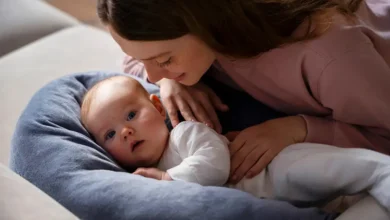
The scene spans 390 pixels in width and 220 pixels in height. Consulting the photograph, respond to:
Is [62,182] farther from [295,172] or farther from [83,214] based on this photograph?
[295,172]

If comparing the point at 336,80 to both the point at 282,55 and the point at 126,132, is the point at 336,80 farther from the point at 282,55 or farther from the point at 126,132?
the point at 126,132

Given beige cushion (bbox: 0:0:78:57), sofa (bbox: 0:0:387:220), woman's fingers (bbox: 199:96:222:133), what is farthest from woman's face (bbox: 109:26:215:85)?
beige cushion (bbox: 0:0:78:57)

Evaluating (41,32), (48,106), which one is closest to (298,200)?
(48,106)

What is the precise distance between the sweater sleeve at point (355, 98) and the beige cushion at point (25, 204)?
1.67 feet

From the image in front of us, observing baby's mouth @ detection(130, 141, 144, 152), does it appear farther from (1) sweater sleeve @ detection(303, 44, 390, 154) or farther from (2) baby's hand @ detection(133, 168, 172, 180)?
(1) sweater sleeve @ detection(303, 44, 390, 154)

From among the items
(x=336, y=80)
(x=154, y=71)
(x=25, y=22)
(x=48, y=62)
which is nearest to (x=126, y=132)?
(x=154, y=71)

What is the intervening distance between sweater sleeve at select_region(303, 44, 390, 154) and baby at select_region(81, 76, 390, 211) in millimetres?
103

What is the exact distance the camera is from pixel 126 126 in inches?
40.6

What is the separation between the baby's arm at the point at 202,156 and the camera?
93 cm

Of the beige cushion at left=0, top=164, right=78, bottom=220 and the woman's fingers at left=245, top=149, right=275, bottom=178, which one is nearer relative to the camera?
the beige cushion at left=0, top=164, right=78, bottom=220

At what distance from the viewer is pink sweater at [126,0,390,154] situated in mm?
924

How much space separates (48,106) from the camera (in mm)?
1062

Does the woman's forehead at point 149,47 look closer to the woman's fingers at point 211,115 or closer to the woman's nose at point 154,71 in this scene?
the woman's nose at point 154,71

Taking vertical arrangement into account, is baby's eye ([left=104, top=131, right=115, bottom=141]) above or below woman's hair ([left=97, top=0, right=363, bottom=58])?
below
